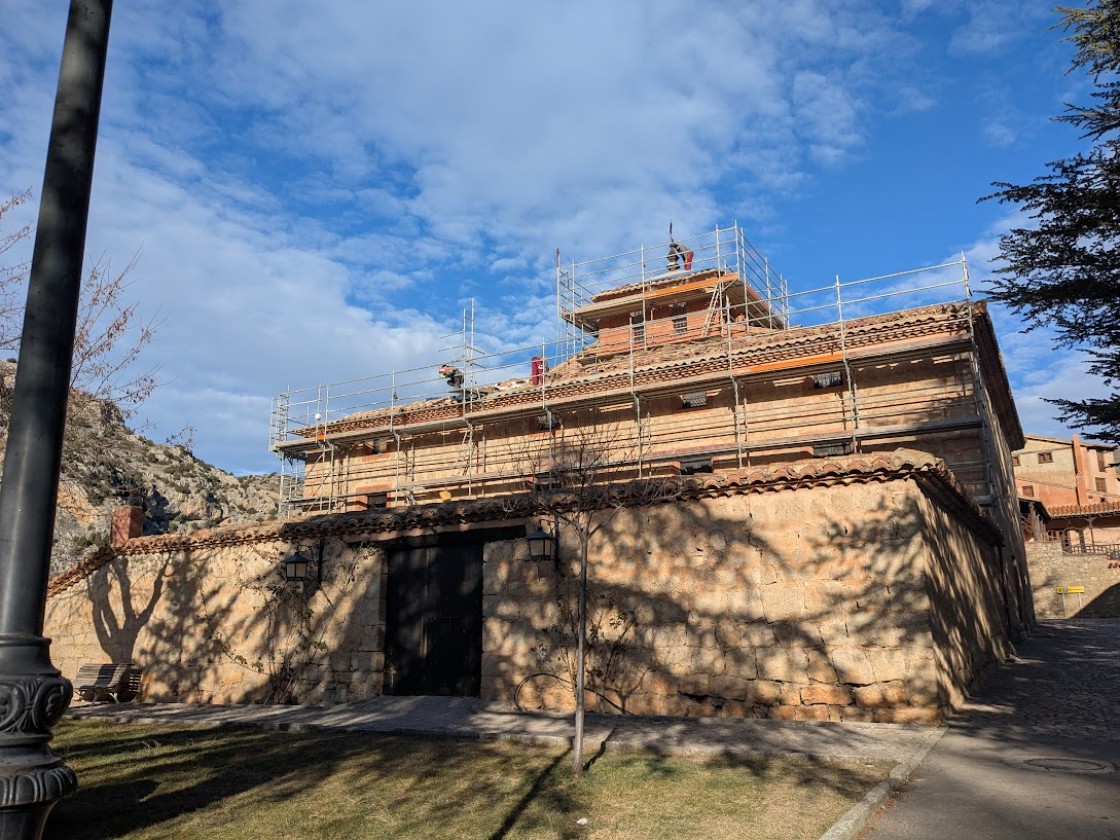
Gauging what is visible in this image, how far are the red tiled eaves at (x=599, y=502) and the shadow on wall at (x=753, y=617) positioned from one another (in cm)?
25

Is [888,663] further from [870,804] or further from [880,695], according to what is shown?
[870,804]

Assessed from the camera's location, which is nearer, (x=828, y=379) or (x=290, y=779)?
(x=290, y=779)

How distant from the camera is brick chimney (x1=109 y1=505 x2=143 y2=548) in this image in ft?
48.6

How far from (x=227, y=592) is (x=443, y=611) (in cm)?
437

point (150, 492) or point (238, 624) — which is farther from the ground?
point (150, 492)

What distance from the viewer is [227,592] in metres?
13.3

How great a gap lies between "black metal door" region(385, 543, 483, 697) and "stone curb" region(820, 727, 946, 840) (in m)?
6.33

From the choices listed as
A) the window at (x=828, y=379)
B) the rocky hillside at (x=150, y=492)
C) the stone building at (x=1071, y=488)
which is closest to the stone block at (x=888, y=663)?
the window at (x=828, y=379)

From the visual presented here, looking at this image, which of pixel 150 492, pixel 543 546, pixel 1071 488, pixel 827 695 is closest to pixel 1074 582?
pixel 1071 488

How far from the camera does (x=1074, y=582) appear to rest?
30.0 metres

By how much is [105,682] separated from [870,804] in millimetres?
12874

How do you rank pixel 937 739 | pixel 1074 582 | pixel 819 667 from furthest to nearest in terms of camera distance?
1. pixel 1074 582
2. pixel 819 667
3. pixel 937 739

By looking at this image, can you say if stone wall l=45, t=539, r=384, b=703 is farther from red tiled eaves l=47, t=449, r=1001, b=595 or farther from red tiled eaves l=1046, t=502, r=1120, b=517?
red tiled eaves l=1046, t=502, r=1120, b=517

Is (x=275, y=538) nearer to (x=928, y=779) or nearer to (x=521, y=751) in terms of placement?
(x=521, y=751)
